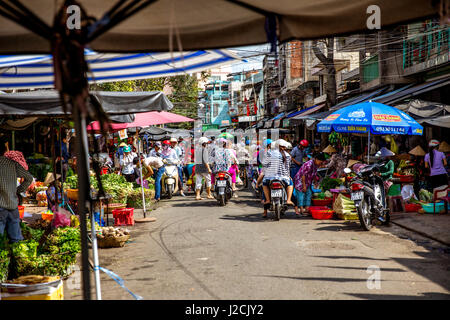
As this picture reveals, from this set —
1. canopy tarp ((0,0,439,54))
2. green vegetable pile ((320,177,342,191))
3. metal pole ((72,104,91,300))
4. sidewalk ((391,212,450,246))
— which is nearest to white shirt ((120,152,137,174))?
green vegetable pile ((320,177,342,191))

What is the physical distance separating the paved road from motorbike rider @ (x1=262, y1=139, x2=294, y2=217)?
32.4 inches

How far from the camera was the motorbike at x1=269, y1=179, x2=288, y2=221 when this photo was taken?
11.0 metres

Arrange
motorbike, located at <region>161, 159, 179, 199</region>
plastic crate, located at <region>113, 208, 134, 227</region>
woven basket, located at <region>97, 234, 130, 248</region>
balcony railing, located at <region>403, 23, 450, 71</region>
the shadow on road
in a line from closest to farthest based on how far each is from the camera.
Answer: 1. the shadow on road
2. woven basket, located at <region>97, 234, 130, 248</region>
3. plastic crate, located at <region>113, 208, 134, 227</region>
4. motorbike, located at <region>161, 159, 179, 199</region>
5. balcony railing, located at <region>403, 23, 450, 71</region>

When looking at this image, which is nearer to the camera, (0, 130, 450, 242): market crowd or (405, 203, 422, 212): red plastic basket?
(0, 130, 450, 242): market crowd

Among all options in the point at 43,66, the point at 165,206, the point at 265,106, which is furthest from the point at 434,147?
the point at 265,106

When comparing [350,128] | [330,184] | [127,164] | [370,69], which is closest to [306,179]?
[330,184]

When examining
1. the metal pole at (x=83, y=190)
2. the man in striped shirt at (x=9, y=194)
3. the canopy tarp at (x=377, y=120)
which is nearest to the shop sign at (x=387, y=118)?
the canopy tarp at (x=377, y=120)

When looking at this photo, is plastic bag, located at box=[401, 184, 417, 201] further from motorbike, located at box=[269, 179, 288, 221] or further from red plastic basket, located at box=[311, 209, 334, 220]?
motorbike, located at box=[269, 179, 288, 221]

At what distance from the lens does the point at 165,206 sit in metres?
14.7

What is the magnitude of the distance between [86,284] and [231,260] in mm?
4455

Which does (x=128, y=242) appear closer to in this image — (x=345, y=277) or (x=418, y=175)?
(x=345, y=277)

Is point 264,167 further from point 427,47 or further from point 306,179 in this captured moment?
point 427,47

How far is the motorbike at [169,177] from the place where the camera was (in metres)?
16.5

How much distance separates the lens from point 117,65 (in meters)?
6.05
